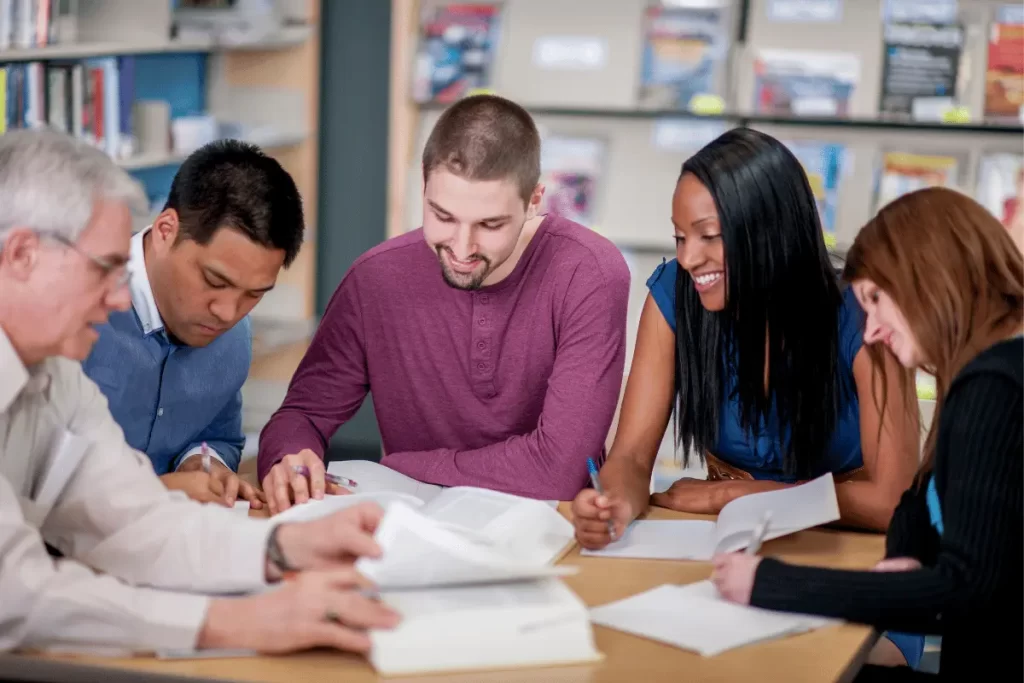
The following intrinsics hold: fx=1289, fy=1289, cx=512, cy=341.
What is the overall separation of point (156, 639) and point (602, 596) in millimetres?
559

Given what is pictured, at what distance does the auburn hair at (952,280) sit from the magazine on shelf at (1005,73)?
8.89 feet

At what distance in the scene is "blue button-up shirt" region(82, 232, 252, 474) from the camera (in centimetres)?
218

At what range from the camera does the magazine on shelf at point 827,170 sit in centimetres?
435

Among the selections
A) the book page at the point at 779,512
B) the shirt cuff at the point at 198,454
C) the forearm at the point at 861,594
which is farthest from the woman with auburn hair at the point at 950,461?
the shirt cuff at the point at 198,454

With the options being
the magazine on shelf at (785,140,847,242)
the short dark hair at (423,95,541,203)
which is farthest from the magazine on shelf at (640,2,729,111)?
Result: the short dark hair at (423,95,541,203)

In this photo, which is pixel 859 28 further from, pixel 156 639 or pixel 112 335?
pixel 156 639

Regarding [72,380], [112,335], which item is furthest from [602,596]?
[112,335]

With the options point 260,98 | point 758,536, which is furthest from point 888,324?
point 260,98

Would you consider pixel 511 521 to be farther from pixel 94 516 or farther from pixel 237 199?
pixel 237 199

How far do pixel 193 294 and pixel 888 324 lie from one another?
3.61 ft

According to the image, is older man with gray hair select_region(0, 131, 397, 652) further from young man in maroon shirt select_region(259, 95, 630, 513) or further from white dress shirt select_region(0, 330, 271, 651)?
young man in maroon shirt select_region(259, 95, 630, 513)

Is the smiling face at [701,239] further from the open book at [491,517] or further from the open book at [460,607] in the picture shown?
the open book at [460,607]

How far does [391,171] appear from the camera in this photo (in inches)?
185

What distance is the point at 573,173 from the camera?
463 centimetres
